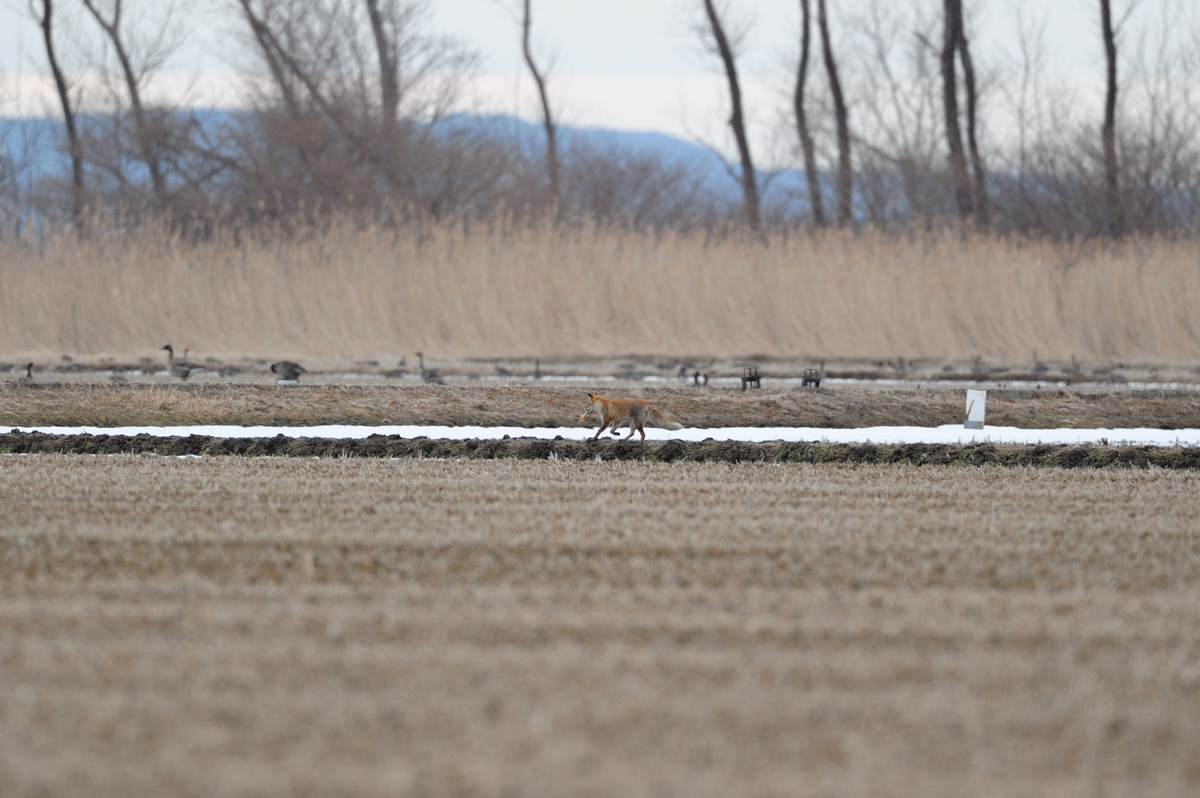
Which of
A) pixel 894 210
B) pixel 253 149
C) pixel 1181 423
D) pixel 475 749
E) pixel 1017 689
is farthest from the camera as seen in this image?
pixel 894 210

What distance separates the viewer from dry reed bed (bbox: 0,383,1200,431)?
11227 millimetres

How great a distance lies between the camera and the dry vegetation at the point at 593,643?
3281 mm

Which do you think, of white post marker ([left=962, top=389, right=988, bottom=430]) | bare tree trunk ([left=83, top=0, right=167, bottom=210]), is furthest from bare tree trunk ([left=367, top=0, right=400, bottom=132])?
white post marker ([left=962, top=389, right=988, bottom=430])

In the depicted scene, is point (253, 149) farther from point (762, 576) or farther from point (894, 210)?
point (762, 576)

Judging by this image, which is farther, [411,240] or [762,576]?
[411,240]

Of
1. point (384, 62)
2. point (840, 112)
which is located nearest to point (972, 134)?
point (840, 112)

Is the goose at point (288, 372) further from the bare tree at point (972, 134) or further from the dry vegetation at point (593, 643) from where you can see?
the bare tree at point (972, 134)

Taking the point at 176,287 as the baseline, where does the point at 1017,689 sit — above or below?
below

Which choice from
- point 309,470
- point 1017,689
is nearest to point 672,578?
point 1017,689

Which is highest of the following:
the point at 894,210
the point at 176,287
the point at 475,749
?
the point at 894,210

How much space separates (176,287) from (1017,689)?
1790 cm

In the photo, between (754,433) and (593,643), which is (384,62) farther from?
(593,643)

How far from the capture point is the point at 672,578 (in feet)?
17.1

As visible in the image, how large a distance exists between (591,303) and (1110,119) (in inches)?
638
